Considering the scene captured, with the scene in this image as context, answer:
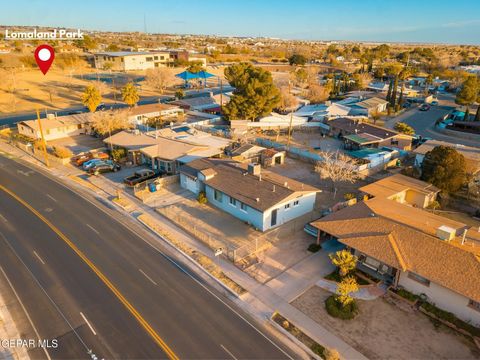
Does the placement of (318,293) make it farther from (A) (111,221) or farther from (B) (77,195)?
(B) (77,195)

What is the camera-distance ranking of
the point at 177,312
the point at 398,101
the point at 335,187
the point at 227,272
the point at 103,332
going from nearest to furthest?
1. the point at 103,332
2. the point at 177,312
3. the point at 227,272
4. the point at 335,187
5. the point at 398,101

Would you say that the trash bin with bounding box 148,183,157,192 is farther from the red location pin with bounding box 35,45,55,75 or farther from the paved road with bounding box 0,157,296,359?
the red location pin with bounding box 35,45,55,75

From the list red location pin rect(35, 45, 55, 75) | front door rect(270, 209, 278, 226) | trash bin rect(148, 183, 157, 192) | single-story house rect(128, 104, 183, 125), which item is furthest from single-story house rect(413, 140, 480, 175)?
single-story house rect(128, 104, 183, 125)

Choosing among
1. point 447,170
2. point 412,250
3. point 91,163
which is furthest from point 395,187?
point 91,163

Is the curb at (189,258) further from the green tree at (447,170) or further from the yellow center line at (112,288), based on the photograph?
the green tree at (447,170)

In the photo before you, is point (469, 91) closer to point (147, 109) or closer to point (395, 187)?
point (395, 187)

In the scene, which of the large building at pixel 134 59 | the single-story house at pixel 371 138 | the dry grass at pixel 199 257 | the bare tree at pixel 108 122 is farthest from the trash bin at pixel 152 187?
the large building at pixel 134 59

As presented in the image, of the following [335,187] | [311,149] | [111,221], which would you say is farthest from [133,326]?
[311,149]
